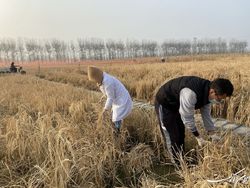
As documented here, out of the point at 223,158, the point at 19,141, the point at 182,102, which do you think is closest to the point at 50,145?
the point at 19,141

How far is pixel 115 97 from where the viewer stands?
5.03 metres

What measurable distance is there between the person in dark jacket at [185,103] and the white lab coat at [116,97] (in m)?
0.91

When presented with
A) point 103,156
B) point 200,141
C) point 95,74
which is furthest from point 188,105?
point 95,74

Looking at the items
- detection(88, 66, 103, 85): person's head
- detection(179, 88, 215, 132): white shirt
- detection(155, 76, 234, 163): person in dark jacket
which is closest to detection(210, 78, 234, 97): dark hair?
detection(155, 76, 234, 163): person in dark jacket

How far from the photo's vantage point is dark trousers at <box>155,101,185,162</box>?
4.10 m

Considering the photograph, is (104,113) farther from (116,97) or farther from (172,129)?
(172,129)

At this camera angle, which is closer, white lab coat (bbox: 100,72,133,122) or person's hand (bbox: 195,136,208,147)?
person's hand (bbox: 195,136,208,147)

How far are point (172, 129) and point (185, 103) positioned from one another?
653 millimetres

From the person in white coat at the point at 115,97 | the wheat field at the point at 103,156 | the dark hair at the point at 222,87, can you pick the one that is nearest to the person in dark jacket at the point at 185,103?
the dark hair at the point at 222,87

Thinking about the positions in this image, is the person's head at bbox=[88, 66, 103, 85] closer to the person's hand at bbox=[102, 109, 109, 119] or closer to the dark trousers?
the person's hand at bbox=[102, 109, 109, 119]

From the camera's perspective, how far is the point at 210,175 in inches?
129

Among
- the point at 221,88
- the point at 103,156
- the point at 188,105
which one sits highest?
the point at 221,88

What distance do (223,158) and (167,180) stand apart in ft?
2.41

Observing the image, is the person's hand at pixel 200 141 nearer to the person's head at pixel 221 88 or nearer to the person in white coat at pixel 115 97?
the person's head at pixel 221 88
